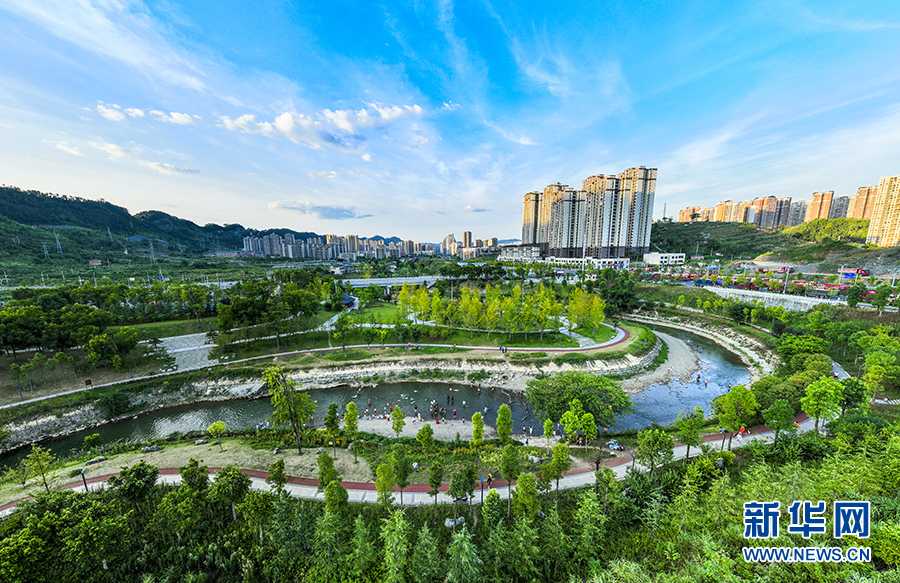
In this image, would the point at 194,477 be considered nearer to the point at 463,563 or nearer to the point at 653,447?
the point at 463,563

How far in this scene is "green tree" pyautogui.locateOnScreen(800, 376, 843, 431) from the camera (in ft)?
62.6

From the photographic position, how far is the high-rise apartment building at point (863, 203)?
137875 mm

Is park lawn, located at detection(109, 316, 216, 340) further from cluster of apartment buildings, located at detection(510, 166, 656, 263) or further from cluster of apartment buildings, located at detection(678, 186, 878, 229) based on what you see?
cluster of apartment buildings, located at detection(678, 186, 878, 229)

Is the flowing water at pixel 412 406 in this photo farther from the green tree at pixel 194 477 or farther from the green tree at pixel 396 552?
the green tree at pixel 396 552

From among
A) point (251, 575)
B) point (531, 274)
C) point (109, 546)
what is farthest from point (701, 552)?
point (531, 274)

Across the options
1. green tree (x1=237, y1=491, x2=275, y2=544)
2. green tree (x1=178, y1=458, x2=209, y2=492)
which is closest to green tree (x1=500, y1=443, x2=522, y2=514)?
green tree (x1=237, y1=491, x2=275, y2=544)

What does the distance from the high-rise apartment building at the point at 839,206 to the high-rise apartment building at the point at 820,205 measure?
1.65 meters

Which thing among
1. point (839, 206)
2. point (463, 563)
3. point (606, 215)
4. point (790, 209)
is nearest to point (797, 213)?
point (790, 209)

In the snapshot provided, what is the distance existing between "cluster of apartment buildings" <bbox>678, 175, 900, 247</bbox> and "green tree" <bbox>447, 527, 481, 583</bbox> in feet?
533

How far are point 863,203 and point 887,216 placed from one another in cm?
6952

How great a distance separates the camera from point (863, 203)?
141000 millimetres

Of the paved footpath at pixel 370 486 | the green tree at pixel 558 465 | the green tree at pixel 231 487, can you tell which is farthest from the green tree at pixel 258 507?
the green tree at pixel 558 465

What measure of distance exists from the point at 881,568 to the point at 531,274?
90.9 m

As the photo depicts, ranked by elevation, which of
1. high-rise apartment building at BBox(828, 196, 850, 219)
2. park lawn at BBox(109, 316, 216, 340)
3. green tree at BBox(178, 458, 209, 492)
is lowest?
park lawn at BBox(109, 316, 216, 340)
